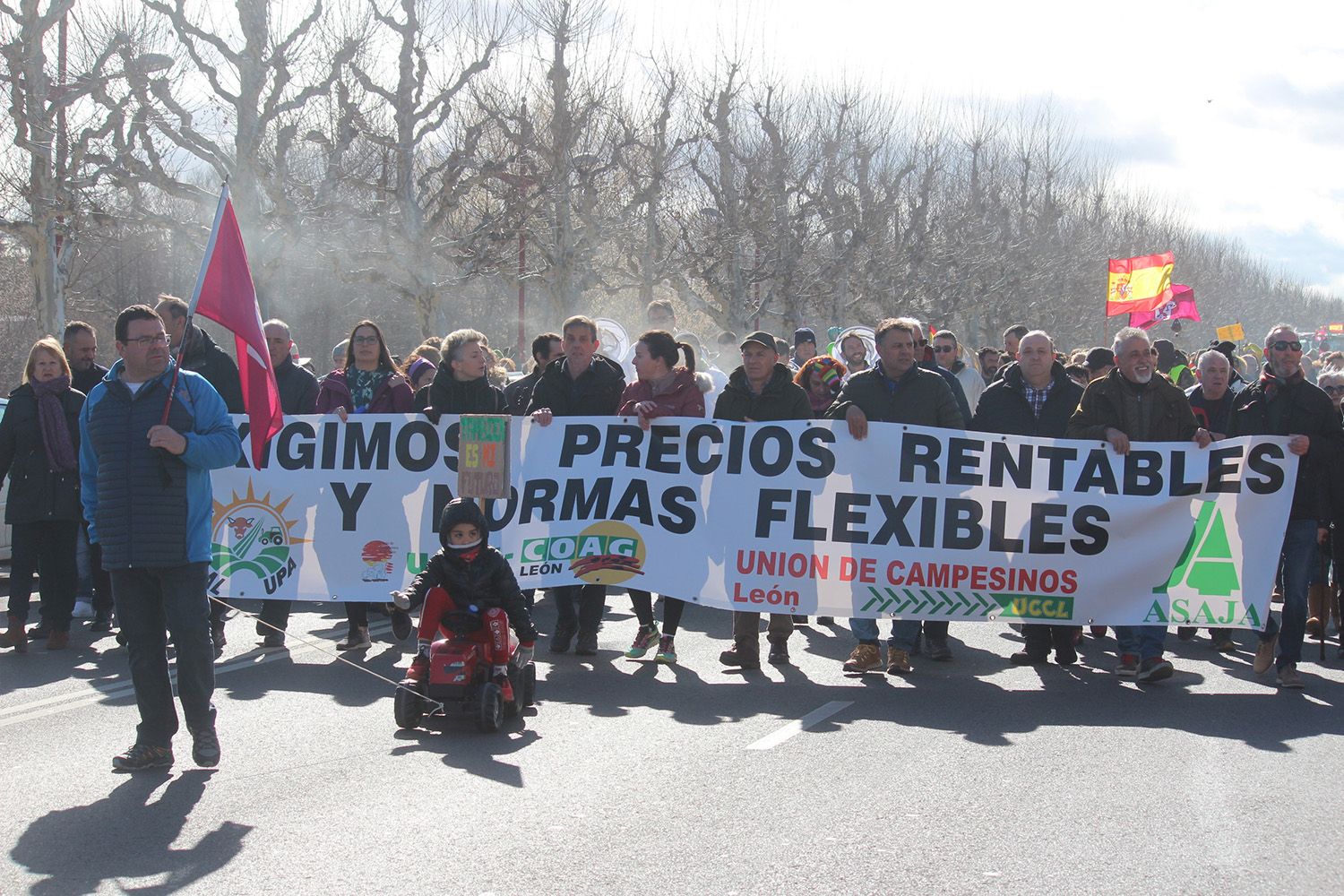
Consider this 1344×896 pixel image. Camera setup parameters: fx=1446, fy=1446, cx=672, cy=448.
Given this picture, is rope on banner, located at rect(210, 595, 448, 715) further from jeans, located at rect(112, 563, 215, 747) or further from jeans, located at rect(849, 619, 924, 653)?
jeans, located at rect(849, 619, 924, 653)

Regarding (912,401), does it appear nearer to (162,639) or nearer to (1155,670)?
(1155,670)

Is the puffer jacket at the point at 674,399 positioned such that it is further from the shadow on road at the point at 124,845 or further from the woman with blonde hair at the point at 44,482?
the shadow on road at the point at 124,845

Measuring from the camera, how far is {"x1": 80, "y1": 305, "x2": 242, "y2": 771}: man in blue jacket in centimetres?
604

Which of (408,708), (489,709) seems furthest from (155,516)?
(489,709)

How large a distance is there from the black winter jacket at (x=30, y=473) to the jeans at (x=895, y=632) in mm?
5033

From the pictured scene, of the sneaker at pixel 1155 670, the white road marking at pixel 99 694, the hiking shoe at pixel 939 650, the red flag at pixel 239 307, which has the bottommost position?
the white road marking at pixel 99 694

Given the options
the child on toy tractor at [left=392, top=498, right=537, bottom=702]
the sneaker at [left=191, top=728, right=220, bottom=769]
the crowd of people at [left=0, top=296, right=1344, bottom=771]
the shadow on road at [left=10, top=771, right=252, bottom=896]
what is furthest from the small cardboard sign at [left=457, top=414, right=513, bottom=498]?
the shadow on road at [left=10, top=771, right=252, bottom=896]

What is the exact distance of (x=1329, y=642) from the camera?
10117mm

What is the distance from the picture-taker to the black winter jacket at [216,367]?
9344 millimetres

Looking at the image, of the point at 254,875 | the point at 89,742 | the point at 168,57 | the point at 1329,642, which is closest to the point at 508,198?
the point at 168,57

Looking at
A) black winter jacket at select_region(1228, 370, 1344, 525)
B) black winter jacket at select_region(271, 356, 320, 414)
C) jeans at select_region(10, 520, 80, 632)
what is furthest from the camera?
black winter jacket at select_region(271, 356, 320, 414)

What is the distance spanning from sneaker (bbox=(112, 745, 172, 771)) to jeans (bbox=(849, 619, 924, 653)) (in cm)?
409

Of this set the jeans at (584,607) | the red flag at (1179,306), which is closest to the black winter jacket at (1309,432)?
the jeans at (584,607)

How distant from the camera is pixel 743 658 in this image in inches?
343
